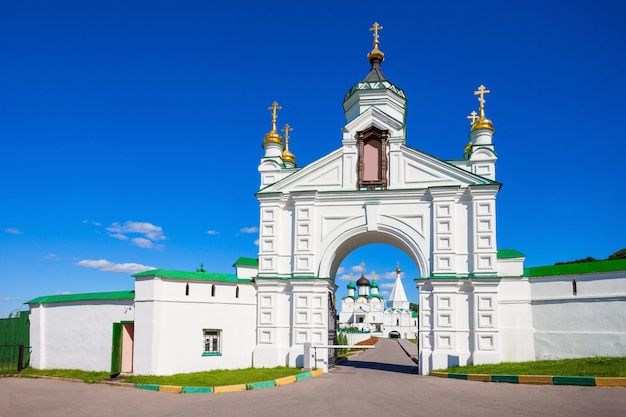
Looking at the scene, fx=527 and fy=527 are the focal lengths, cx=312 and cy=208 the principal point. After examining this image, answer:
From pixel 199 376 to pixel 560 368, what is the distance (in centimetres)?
972

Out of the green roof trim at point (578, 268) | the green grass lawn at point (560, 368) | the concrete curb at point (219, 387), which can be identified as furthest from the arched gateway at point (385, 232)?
the concrete curb at point (219, 387)

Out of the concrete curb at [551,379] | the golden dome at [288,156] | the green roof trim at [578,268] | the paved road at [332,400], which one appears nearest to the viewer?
the paved road at [332,400]

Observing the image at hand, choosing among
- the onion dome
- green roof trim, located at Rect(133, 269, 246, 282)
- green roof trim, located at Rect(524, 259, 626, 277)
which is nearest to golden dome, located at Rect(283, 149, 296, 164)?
green roof trim, located at Rect(133, 269, 246, 282)

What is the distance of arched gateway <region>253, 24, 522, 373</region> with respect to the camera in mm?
16312

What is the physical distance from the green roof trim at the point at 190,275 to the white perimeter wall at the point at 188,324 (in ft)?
0.46

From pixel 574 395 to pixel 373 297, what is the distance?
69688mm

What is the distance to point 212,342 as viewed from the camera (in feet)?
53.9

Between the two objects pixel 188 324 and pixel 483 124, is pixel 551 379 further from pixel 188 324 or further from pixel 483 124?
pixel 188 324

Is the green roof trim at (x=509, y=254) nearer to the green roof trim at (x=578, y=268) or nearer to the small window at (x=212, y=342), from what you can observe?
the green roof trim at (x=578, y=268)

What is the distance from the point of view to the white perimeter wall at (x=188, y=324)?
14859mm

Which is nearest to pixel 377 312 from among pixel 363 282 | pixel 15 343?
pixel 363 282

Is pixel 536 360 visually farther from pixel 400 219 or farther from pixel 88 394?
pixel 88 394

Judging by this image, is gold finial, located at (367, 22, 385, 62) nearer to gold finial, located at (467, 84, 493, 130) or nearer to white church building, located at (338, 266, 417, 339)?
gold finial, located at (467, 84, 493, 130)

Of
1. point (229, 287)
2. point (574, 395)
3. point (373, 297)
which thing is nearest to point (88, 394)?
point (229, 287)
